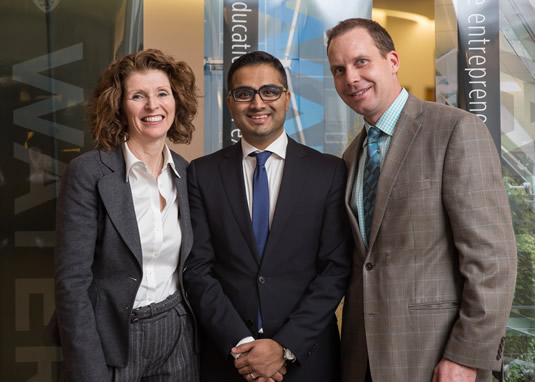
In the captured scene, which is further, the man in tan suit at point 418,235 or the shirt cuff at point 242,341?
the shirt cuff at point 242,341

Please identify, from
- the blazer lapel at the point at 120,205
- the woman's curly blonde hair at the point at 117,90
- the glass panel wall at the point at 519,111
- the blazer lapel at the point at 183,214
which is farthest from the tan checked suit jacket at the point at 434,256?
the glass panel wall at the point at 519,111

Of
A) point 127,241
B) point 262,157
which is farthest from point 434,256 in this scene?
point 127,241

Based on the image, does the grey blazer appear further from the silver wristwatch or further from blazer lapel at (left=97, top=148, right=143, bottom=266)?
the silver wristwatch

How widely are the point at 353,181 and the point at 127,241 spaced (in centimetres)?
101

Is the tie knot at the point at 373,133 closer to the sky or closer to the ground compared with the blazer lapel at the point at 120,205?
closer to the sky

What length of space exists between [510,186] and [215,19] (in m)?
2.69

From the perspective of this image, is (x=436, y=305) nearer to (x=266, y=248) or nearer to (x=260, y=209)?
(x=266, y=248)

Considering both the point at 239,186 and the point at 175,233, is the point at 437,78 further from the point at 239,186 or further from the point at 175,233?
the point at 175,233

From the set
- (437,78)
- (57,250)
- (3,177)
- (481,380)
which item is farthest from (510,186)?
(3,177)

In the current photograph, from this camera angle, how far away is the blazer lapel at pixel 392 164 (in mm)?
2080

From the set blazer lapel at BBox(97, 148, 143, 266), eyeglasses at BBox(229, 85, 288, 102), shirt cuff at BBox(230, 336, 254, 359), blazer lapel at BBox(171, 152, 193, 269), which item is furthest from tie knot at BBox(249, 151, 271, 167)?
shirt cuff at BBox(230, 336, 254, 359)

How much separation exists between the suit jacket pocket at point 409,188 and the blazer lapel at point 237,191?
0.63 meters

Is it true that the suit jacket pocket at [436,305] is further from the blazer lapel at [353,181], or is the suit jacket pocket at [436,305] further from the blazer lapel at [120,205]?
the blazer lapel at [120,205]

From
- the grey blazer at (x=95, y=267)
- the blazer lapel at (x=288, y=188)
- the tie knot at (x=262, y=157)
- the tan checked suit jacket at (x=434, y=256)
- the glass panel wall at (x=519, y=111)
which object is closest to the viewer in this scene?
the tan checked suit jacket at (x=434, y=256)
